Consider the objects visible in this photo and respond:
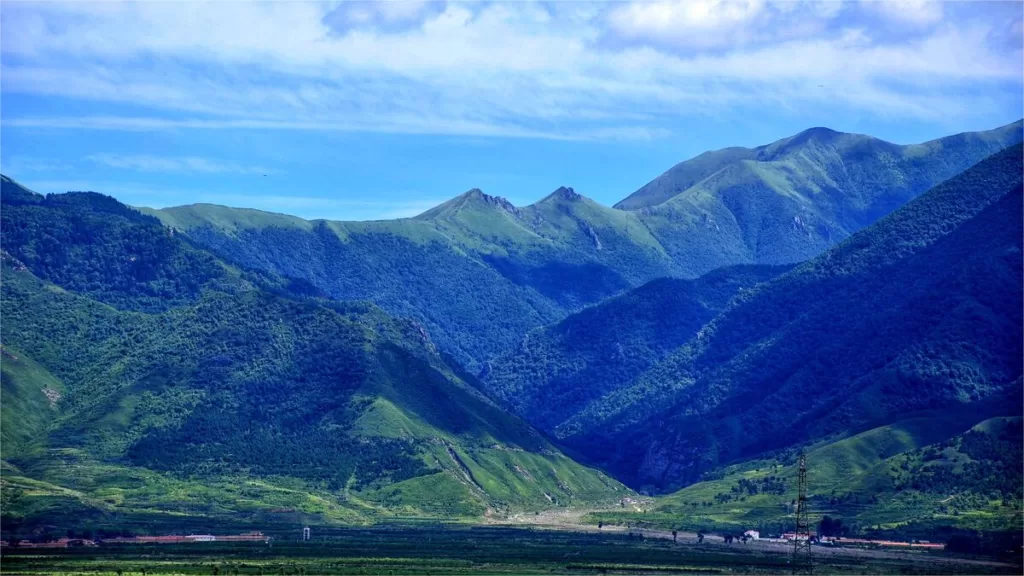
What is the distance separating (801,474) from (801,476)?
0.21 meters

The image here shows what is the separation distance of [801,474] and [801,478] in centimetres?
62

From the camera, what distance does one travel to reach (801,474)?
549ft

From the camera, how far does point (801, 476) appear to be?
167m

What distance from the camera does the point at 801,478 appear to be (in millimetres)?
166750

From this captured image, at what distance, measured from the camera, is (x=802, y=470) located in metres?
168

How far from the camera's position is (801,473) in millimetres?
167625

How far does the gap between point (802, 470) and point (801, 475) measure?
900 millimetres

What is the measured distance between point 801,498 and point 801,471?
9.49 ft

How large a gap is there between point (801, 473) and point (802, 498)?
5713 millimetres

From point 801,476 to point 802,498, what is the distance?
5.89 meters

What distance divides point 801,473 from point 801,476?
0.47m

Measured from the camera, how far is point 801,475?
16738 cm

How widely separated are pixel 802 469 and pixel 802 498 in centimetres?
573

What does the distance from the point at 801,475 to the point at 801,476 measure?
16 cm
